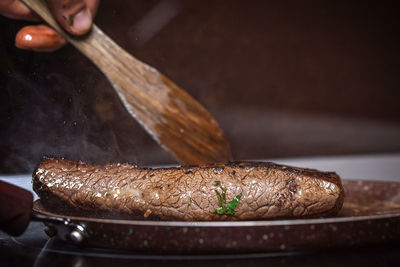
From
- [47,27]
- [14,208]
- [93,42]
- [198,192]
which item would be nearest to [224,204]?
[198,192]

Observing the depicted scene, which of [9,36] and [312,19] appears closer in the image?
[9,36]

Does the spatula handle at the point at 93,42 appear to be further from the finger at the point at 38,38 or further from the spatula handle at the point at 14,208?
the spatula handle at the point at 14,208

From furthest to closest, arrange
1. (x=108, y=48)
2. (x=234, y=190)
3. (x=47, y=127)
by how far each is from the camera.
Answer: (x=108, y=48)
(x=47, y=127)
(x=234, y=190)

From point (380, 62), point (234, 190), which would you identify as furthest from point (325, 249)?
point (380, 62)

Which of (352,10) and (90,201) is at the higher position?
(352,10)

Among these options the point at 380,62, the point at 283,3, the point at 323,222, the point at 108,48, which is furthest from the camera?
the point at 380,62

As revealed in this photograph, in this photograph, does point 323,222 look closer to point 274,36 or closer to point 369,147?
point 274,36

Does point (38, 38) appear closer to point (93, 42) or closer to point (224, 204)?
point (93, 42)
